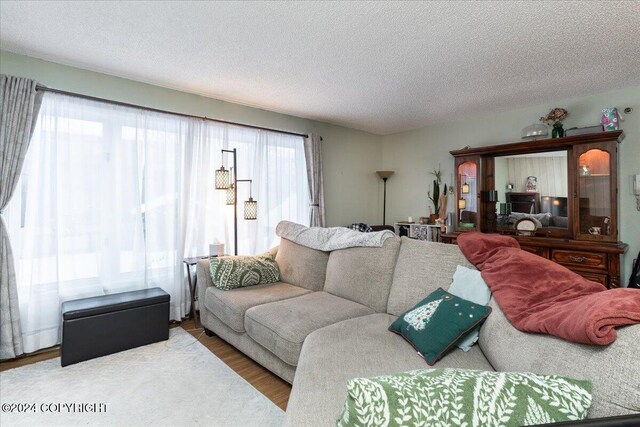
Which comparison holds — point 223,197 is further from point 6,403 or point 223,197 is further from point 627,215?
point 627,215

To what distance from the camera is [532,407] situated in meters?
0.72

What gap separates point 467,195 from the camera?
4297mm

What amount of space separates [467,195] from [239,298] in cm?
334

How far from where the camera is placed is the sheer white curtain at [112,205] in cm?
260

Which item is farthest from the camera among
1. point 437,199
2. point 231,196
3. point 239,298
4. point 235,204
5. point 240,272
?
point 437,199

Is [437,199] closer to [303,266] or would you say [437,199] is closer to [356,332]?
[303,266]

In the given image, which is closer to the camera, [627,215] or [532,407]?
[532,407]

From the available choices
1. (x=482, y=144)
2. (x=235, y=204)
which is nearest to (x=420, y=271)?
(x=235, y=204)

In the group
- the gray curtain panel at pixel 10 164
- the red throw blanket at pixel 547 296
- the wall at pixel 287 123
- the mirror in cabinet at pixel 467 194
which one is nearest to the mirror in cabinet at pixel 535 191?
the mirror in cabinet at pixel 467 194

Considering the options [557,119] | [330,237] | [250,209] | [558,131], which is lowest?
[330,237]

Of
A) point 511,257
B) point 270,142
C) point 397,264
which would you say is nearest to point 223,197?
point 270,142

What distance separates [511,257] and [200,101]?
3340mm

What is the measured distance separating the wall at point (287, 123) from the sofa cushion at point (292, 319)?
94.3 inches

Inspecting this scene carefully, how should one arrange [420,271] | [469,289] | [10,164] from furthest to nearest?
[10,164] → [420,271] → [469,289]
